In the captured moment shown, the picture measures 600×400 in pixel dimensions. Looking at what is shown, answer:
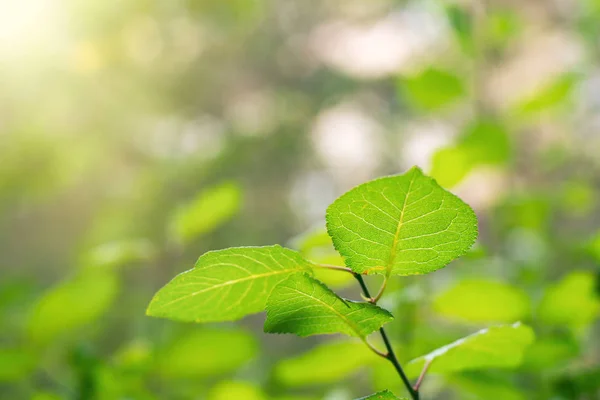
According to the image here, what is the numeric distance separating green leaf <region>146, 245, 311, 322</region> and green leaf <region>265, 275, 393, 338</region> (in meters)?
0.03

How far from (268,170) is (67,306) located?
12.1 ft

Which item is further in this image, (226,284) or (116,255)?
(116,255)

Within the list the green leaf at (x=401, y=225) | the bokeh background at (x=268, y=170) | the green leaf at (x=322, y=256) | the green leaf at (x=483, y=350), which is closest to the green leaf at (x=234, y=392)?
the bokeh background at (x=268, y=170)

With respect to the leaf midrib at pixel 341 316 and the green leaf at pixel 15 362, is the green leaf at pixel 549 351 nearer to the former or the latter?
the leaf midrib at pixel 341 316

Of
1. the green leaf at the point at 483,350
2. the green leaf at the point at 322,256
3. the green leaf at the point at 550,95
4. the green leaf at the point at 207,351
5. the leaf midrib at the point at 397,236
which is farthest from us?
the green leaf at the point at 550,95

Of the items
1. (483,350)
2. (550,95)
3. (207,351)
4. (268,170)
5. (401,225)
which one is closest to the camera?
(401,225)

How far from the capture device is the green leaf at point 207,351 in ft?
2.19

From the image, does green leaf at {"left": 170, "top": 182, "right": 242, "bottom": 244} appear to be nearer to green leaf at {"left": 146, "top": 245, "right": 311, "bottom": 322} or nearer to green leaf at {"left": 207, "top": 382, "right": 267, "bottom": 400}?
green leaf at {"left": 207, "top": 382, "right": 267, "bottom": 400}

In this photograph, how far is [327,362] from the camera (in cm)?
59

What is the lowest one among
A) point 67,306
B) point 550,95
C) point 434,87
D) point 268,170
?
point 67,306

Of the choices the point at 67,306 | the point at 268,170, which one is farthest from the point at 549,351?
the point at 268,170

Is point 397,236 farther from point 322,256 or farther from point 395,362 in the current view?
point 322,256

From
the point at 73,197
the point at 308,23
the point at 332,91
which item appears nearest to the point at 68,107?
the point at 73,197

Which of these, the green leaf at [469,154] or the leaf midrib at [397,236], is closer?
the leaf midrib at [397,236]
